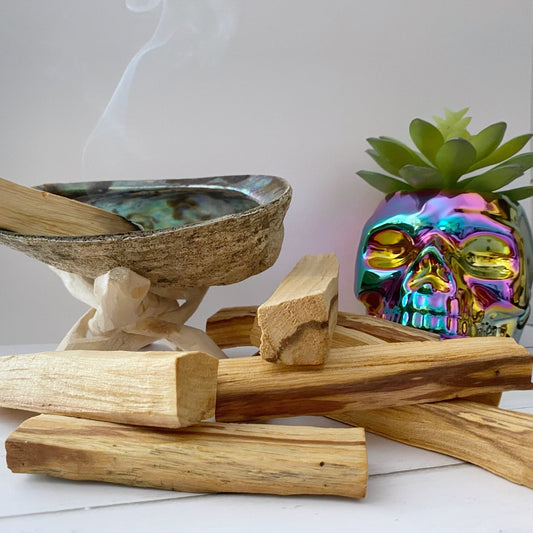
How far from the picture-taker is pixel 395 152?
0.91 m

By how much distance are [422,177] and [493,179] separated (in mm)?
99

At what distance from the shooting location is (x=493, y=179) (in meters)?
0.86

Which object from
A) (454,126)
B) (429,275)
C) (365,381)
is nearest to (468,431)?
(365,381)

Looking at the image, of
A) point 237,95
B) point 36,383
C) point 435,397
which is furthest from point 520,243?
point 36,383

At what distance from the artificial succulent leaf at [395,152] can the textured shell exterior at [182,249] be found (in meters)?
0.22

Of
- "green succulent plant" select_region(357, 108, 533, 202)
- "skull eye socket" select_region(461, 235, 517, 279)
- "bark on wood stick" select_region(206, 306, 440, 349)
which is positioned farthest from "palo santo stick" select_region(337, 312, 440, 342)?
"green succulent plant" select_region(357, 108, 533, 202)

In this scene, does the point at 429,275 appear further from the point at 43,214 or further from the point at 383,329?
the point at 43,214

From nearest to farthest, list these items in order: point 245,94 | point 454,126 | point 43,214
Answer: point 43,214 → point 454,126 → point 245,94

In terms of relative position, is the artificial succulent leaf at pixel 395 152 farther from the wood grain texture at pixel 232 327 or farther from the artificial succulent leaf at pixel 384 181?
the wood grain texture at pixel 232 327

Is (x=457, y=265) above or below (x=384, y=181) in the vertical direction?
below

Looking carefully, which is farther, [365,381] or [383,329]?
[383,329]

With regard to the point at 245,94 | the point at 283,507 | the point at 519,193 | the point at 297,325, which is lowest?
the point at 283,507

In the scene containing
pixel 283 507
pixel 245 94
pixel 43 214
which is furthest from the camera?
pixel 245 94

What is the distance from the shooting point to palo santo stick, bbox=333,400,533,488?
1.61 feet
